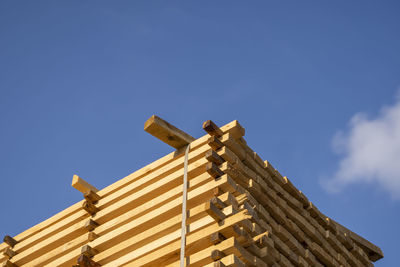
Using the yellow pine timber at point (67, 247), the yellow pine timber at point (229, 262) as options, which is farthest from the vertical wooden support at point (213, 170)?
the yellow pine timber at point (229, 262)

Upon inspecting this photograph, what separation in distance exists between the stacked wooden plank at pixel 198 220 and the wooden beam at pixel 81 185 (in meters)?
0.01

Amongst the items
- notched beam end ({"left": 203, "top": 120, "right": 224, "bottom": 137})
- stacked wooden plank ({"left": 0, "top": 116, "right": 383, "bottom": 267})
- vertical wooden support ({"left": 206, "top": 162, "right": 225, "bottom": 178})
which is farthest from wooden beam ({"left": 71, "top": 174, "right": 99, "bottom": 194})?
vertical wooden support ({"left": 206, "top": 162, "right": 225, "bottom": 178})

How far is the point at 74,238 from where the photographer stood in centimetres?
819

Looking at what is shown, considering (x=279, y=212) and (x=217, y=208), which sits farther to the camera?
(x=279, y=212)

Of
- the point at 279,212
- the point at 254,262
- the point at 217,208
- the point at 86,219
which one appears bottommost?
the point at 254,262

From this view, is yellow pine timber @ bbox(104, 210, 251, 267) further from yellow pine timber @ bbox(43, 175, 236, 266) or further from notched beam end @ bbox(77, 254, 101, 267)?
yellow pine timber @ bbox(43, 175, 236, 266)

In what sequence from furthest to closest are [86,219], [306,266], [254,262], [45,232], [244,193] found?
[45,232] → [86,219] → [306,266] → [244,193] → [254,262]

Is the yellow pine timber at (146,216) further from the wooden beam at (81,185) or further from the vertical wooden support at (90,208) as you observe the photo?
the wooden beam at (81,185)

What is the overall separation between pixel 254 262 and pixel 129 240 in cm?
163

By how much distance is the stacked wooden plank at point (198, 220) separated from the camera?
20.9ft

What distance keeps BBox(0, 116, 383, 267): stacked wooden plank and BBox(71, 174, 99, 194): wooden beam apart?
0.05ft

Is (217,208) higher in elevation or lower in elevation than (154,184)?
lower

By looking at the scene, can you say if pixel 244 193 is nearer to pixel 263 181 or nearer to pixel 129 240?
pixel 263 181

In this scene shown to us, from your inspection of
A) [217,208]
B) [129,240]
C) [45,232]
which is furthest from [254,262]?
[45,232]
